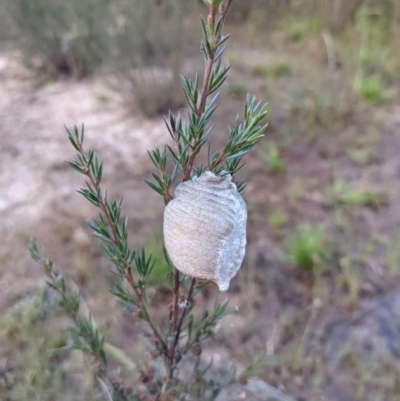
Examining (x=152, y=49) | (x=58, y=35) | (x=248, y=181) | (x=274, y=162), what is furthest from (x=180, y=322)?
(x=58, y=35)

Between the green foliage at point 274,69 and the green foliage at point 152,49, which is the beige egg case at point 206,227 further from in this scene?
the green foliage at point 274,69

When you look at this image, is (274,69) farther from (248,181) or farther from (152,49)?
(248,181)

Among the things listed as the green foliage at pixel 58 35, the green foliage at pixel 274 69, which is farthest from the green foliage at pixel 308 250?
the green foliage at pixel 58 35

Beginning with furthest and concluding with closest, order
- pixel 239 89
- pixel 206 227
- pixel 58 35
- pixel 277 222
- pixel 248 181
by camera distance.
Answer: pixel 58 35
pixel 239 89
pixel 248 181
pixel 277 222
pixel 206 227

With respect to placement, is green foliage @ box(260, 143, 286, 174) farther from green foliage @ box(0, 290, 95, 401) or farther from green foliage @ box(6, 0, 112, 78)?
green foliage @ box(6, 0, 112, 78)

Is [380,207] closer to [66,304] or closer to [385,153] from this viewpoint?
[385,153]

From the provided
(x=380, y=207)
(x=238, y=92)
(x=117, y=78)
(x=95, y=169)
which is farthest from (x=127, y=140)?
(x=95, y=169)
